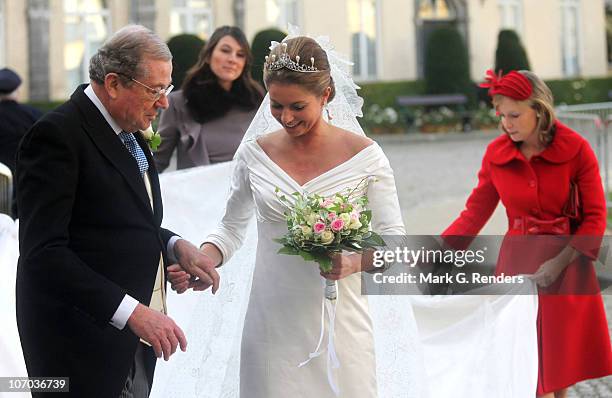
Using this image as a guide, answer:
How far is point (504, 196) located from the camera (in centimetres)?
543

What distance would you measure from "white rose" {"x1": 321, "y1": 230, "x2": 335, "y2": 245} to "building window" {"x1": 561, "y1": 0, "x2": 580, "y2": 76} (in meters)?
31.3

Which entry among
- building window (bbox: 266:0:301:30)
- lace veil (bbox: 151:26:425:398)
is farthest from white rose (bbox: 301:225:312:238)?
building window (bbox: 266:0:301:30)

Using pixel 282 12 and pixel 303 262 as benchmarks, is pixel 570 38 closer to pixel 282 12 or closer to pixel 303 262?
pixel 282 12

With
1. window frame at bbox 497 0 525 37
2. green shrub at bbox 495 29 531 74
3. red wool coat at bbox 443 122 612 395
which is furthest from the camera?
window frame at bbox 497 0 525 37

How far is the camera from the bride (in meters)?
3.95

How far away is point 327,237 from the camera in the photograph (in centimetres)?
371

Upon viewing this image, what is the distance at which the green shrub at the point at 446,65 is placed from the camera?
28.5m

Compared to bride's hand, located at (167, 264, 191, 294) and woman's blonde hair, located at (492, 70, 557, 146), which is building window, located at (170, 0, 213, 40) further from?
bride's hand, located at (167, 264, 191, 294)

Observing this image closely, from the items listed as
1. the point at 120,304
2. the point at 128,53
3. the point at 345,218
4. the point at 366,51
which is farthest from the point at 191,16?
the point at 120,304

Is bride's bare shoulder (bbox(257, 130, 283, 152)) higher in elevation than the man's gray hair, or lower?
lower

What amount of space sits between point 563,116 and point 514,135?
7717 millimetres

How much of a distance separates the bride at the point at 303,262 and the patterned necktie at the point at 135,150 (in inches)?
17.7

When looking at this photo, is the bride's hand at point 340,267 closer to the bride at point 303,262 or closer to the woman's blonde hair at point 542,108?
the bride at point 303,262

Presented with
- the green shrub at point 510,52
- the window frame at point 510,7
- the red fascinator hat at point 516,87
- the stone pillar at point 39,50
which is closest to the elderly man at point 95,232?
the red fascinator hat at point 516,87
